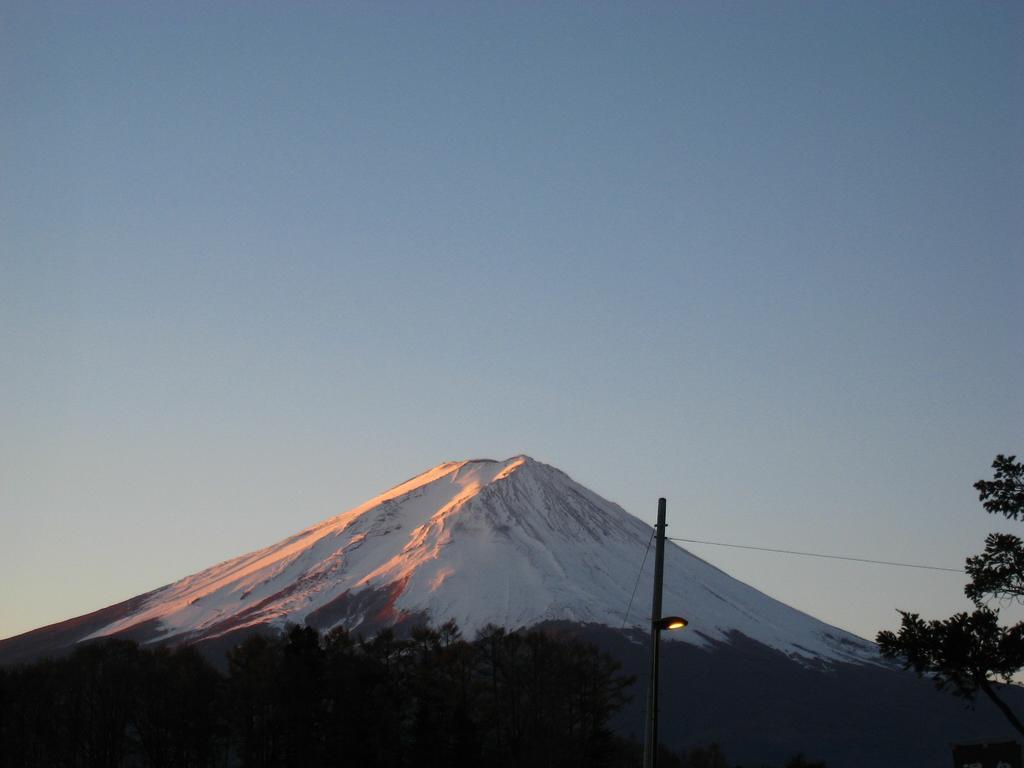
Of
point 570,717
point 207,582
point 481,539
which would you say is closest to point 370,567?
point 481,539

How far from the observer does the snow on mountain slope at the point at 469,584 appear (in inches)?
6521

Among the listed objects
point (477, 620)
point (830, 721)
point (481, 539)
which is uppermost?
point (481, 539)

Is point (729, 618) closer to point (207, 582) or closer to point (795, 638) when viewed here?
point (795, 638)

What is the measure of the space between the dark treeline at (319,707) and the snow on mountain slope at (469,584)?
97420mm

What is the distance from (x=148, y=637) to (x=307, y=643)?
115943 mm

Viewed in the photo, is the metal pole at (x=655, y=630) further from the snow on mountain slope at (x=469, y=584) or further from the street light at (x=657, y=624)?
the snow on mountain slope at (x=469, y=584)

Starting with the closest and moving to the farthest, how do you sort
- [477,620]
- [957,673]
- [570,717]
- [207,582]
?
1. [957,673]
2. [570,717]
3. [477,620]
4. [207,582]

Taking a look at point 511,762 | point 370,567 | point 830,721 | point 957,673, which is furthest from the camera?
point 370,567

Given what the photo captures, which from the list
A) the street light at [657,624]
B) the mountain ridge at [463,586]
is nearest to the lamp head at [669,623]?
the street light at [657,624]

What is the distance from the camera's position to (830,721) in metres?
151

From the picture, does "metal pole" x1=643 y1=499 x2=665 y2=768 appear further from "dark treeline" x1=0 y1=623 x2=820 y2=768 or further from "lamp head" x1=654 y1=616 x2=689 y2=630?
"dark treeline" x1=0 y1=623 x2=820 y2=768

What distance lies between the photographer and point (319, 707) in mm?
55625

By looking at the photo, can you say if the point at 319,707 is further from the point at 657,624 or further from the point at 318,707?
the point at 657,624

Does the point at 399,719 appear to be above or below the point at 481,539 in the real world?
below
